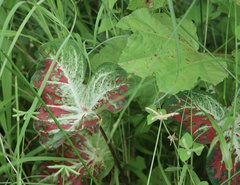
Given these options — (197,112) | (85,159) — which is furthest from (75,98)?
(197,112)

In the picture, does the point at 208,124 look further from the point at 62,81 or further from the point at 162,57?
the point at 62,81

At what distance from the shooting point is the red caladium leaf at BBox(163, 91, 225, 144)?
107 cm

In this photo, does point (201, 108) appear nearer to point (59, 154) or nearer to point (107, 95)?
point (107, 95)

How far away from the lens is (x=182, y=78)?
1036mm

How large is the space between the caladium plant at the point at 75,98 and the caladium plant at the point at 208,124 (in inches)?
5.2

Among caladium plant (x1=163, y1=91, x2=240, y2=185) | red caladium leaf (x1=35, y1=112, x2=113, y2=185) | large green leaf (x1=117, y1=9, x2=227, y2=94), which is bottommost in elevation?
red caladium leaf (x1=35, y1=112, x2=113, y2=185)

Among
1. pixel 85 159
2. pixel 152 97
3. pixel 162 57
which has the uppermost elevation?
pixel 162 57

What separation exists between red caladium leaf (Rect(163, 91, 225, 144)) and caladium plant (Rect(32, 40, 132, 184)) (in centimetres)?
12

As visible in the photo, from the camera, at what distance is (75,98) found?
109cm

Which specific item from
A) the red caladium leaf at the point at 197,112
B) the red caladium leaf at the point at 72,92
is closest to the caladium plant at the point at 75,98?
the red caladium leaf at the point at 72,92

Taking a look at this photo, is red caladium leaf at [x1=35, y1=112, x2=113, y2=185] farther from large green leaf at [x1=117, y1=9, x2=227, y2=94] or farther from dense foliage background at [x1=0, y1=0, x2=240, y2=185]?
large green leaf at [x1=117, y1=9, x2=227, y2=94]

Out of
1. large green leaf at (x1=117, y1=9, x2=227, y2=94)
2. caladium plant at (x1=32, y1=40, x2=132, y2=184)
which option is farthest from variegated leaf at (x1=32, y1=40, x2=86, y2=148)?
large green leaf at (x1=117, y1=9, x2=227, y2=94)

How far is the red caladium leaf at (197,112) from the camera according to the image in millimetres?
1067

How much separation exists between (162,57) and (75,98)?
0.73 feet
